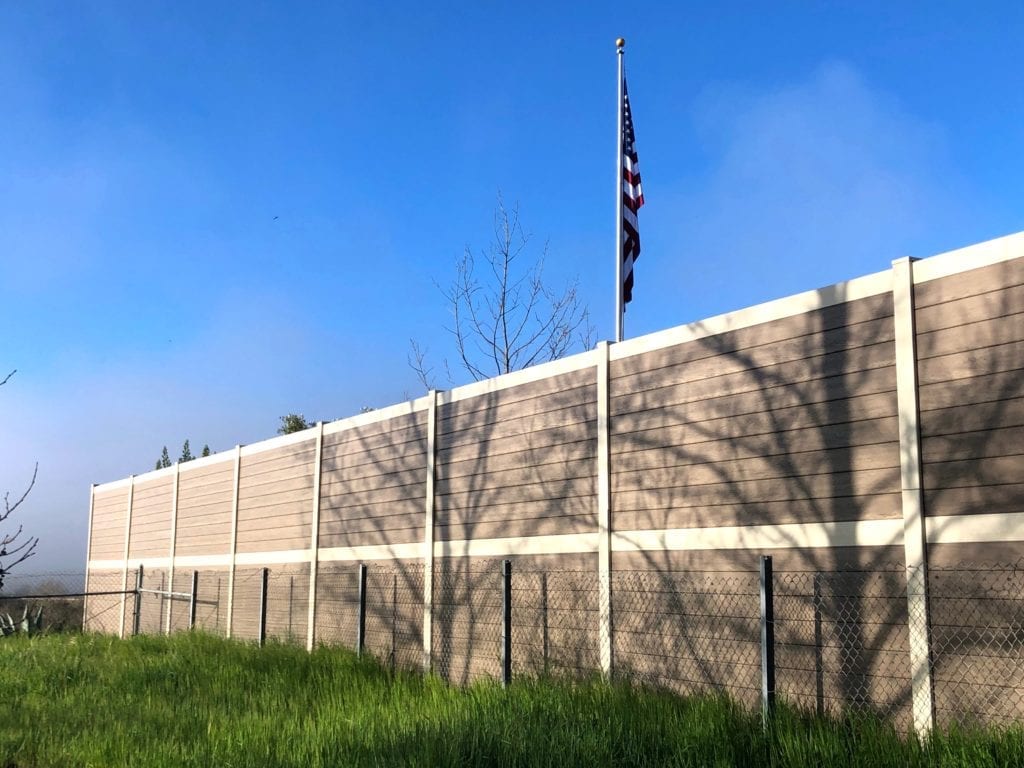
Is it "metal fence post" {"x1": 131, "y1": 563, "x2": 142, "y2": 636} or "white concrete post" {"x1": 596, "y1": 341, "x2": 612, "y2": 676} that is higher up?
"white concrete post" {"x1": 596, "y1": 341, "x2": 612, "y2": 676}

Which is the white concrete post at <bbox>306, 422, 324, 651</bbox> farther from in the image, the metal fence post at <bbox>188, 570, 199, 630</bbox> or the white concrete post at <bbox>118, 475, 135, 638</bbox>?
the white concrete post at <bbox>118, 475, 135, 638</bbox>

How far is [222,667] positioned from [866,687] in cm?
758

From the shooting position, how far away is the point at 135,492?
2300 centimetres

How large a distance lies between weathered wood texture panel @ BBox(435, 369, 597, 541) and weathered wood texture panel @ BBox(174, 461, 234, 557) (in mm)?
7649

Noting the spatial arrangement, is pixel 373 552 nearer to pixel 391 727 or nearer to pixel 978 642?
pixel 391 727

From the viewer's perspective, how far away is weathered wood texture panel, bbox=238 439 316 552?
48.3 ft

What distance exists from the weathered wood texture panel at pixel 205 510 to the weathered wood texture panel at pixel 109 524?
454cm

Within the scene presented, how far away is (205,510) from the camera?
733 inches

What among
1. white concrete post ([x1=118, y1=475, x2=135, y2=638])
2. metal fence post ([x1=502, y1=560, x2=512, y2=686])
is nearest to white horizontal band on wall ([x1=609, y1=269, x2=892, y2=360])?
metal fence post ([x1=502, y1=560, x2=512, y2=686])

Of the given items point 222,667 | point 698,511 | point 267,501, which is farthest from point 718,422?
point 267,501

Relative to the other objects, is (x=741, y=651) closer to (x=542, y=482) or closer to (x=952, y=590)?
(x=952, y=590)

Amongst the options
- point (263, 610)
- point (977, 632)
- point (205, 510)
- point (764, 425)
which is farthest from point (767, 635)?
point (205, 510)

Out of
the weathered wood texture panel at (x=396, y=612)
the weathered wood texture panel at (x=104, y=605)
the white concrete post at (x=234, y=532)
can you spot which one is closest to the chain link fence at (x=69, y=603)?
the weathered wood texture panel at (x=104, y=605)

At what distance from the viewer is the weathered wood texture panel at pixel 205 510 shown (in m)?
17.7
